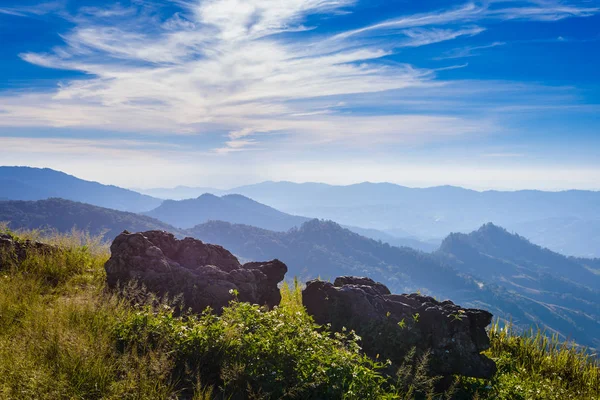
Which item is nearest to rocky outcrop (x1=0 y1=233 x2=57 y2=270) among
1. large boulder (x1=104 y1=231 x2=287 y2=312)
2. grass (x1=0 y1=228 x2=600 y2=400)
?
grass (x1=0 y1=228 x2=600 y2=400)

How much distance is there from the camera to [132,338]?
6.59 meters

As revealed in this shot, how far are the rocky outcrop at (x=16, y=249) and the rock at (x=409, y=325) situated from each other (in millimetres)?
8504

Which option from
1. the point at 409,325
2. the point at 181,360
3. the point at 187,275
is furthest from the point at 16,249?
the point at 409,325

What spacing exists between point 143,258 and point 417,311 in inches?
287

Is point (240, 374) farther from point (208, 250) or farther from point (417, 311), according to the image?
point (208, 250)

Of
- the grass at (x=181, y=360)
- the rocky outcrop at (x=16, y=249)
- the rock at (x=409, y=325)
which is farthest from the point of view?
the rocky outcrop at (x=16, y=249)

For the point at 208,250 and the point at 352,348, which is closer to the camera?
the point at 352,348

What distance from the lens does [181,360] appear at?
645cm

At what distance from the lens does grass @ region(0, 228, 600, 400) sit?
5395mm

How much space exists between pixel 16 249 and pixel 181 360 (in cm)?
841

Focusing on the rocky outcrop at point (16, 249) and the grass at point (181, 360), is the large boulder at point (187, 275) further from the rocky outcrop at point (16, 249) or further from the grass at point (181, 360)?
the rocky outcrop at point (16, 249)

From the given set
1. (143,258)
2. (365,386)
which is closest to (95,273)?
(143,258)

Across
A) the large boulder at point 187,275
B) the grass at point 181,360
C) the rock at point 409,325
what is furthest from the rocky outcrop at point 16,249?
the rock at point 409,325

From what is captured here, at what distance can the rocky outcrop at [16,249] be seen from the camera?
35.4 feet
